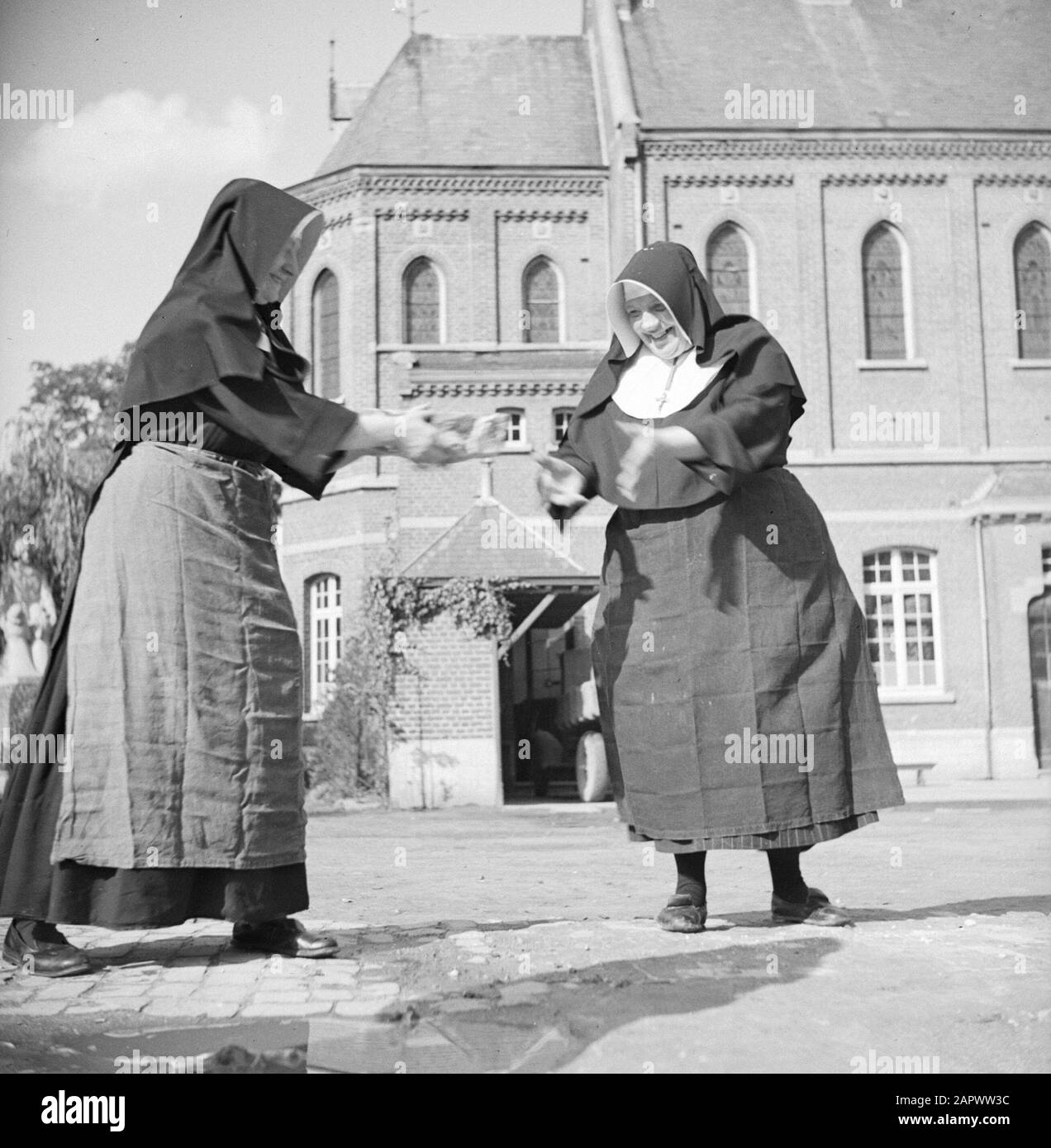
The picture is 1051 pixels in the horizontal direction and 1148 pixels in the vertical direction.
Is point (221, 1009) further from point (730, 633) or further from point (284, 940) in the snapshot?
point (730, 633)

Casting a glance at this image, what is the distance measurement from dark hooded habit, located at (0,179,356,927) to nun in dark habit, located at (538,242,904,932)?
117 centimetres

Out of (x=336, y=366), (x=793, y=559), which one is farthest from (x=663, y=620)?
(x=336, y=366)

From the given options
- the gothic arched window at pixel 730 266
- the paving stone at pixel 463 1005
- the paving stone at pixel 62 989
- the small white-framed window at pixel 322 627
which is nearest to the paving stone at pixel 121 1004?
the paving stone at pixel 62 989

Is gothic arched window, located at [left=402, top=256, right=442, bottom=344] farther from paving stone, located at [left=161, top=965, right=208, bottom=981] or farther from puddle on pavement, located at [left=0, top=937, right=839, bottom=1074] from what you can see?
puddle on pavement, located at [left=0, top=937, right=839, bottom=1074]

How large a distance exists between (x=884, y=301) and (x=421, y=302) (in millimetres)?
8737

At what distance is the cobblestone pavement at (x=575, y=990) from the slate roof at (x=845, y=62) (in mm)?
22120

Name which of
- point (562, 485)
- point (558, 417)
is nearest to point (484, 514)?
point (558, 417)

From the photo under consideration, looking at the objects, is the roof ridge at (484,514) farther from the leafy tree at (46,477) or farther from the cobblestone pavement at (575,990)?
the cobblestone pavement at (575,990)

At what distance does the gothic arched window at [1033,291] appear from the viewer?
24781 millimetres

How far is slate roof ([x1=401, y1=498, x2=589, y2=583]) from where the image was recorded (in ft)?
59.9

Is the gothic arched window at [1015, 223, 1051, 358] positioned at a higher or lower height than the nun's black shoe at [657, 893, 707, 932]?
higher

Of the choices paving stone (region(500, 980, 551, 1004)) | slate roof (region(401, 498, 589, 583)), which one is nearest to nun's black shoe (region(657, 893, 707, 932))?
paving stone (region(500, 980, 551, 1004))

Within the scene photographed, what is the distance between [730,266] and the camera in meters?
25.4

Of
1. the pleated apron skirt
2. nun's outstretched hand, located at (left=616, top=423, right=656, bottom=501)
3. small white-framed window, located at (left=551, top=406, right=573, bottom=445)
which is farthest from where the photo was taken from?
small white-framed window, located at (left=551, top=406, right=573, bottom=445)
